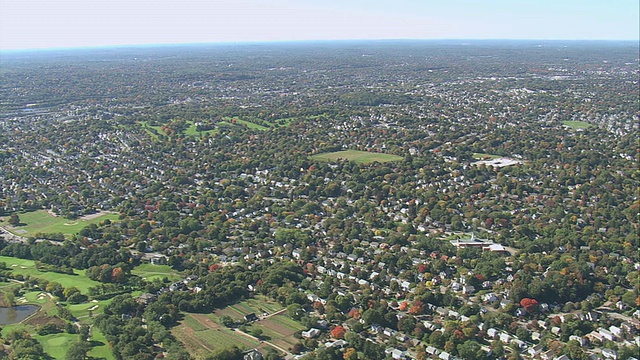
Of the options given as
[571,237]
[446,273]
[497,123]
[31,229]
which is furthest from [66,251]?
[497,123]

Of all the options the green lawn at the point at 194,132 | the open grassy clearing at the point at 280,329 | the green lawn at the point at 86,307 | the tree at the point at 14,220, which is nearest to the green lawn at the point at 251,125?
the green lawn at the point at 194,132

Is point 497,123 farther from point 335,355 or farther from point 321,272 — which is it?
point 335,355

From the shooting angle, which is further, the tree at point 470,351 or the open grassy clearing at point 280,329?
the open grassy clearing at point 280,329

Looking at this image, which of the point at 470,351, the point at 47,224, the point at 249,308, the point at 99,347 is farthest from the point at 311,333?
the point at 47,224

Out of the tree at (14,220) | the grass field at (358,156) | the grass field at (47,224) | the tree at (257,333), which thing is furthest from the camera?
the grass field at (358,156)

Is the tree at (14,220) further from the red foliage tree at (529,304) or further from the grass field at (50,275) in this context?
the red foliage tree at (529,304)

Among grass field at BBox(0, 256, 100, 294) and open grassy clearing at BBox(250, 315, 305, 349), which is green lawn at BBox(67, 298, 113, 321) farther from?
open grassy clearing at BBox(250, 315, 305, 349)

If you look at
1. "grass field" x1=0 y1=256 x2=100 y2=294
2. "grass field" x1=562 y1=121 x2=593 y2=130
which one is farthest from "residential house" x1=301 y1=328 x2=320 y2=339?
"grass field" x1=562 y1=121 x2=593 y2=130
